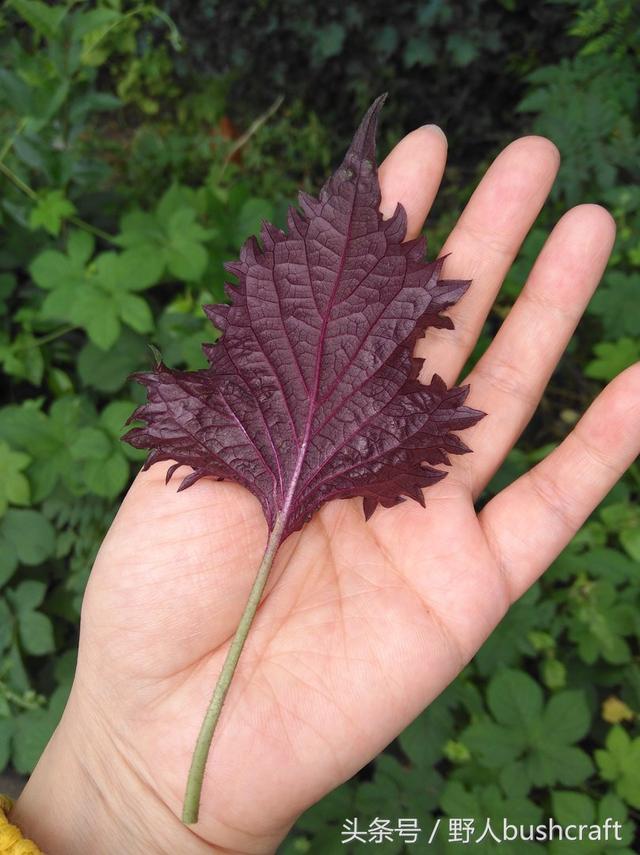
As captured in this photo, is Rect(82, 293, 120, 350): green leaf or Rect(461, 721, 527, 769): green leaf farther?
Rect(82, 293, 120, 350): green leaf

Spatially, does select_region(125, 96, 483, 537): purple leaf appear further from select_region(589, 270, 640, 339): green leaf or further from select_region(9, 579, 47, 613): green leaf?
select_region(589, 270, 640, 339): green leaf

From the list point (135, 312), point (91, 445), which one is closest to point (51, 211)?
point (135, 312)

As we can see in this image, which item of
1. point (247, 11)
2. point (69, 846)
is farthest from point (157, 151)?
point (69, 846)

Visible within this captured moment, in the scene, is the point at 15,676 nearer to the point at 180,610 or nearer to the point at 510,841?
the point at 180,610

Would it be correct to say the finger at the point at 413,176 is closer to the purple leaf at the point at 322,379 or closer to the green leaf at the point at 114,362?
the purple leaf at the point at 322,379

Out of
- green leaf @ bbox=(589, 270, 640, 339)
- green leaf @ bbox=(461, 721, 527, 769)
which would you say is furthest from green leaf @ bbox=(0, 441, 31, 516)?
Result: green leaf @ bbox=(589, 270, 640, 339)

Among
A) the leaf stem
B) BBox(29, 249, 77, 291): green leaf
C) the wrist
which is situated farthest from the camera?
BBox(29, 249, 77, 291): green leaf

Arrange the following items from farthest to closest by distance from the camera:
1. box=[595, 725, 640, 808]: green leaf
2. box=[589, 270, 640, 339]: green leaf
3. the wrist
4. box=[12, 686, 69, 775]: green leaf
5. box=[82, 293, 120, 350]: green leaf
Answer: box=[589, 270, 640, 339]: green leaf → box=[82, 293, 120, 350]: green leaf → box=[12, 686, 69, 775]: green leaf → box=[595, 725, 640, 808]: green leaf → the wrist
